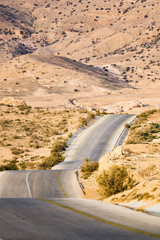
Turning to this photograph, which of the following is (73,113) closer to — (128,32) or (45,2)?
(128,32)

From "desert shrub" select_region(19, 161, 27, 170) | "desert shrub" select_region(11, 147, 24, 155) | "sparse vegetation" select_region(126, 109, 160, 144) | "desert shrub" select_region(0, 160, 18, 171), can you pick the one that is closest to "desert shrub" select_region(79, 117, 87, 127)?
"sparse vegetation" select_region(126, 109, 160, 144)

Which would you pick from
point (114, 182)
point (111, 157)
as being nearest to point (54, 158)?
point (111, 157)

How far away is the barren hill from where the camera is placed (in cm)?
8219

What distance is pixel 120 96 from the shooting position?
78.9 metres

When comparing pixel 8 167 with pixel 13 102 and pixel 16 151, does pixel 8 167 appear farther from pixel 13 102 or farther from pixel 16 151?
pixel 13 102

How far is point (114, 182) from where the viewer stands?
54.5 feet

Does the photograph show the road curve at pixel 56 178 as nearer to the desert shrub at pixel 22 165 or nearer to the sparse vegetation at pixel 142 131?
the sparse vegetation at pixel 142 131

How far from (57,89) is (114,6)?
99076 millimetres

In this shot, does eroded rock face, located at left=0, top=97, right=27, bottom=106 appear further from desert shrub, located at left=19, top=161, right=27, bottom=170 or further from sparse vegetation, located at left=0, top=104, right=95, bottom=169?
desert shrub, located at left=19, top=161, right=27, bottom=170

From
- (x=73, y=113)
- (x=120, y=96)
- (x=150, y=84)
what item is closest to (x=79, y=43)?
(x=150, y=84)

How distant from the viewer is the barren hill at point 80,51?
270ft

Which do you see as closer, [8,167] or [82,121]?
[8,167]

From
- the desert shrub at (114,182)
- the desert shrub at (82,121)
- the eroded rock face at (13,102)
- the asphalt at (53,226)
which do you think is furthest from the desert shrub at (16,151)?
the asphalt at (53,226)

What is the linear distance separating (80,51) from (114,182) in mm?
124578
